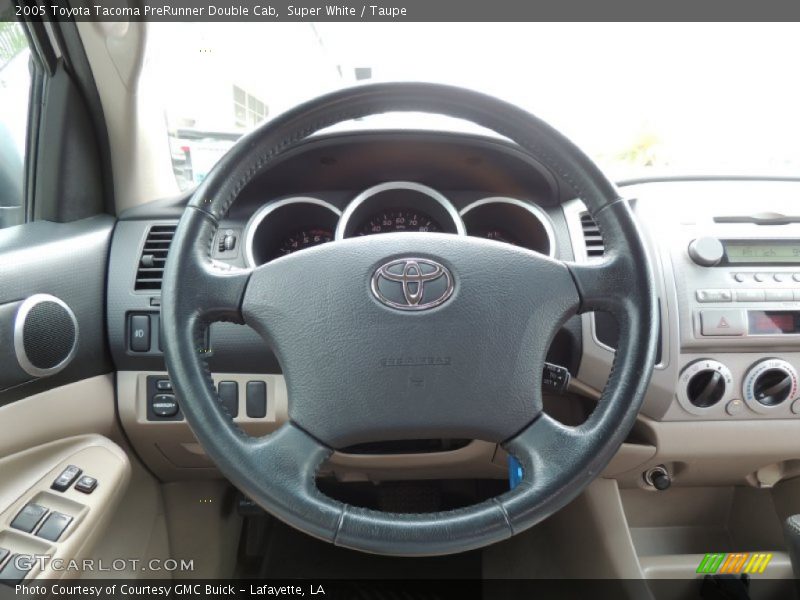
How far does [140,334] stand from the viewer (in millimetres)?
1173

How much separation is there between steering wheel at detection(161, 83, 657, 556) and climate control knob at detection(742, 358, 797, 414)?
0.59 m

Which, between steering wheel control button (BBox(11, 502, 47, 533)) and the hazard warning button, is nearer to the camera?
steering wheel control button (BBox(11, 502, 47, 533))

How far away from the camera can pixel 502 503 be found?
2.35ft

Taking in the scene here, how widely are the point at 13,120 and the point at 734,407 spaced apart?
1801 millimetres

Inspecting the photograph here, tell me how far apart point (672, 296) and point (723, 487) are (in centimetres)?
76

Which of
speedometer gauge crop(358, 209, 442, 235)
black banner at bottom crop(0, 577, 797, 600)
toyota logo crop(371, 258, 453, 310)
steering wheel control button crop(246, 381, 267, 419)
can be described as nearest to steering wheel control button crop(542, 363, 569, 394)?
toyota logo crop(371, 258, 453, 310)

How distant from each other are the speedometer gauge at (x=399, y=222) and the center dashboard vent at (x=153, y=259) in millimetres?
454

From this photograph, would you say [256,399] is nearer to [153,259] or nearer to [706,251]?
[153,259]

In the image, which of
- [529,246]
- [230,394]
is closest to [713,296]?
[529,246]

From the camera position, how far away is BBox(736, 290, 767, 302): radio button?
3.84 ft

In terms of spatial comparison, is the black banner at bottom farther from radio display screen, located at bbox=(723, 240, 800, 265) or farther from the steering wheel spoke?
the steering wheel spoke

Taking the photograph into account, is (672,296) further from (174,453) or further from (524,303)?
(174,453)

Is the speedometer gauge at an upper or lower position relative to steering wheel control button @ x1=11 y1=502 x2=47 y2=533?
upper

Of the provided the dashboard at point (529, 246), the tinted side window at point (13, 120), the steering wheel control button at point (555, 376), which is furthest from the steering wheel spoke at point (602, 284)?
the tinted side window at point (13, 120)
